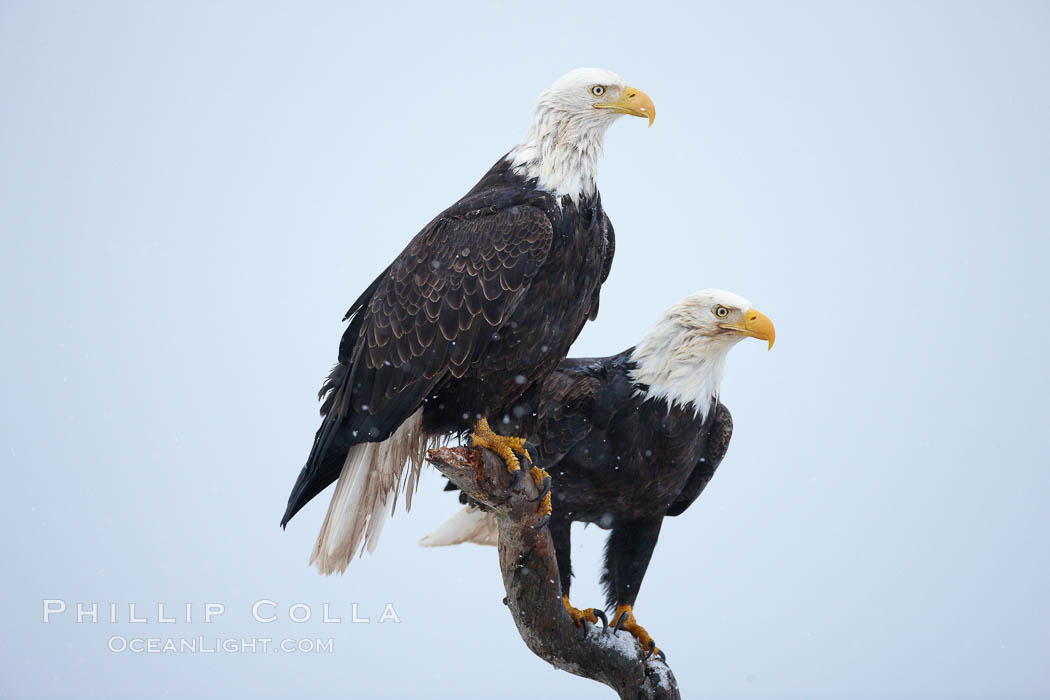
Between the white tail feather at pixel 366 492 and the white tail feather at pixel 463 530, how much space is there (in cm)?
100

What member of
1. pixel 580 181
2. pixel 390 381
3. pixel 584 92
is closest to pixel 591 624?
pixel 390 381

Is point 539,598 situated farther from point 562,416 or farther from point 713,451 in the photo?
point 713,451

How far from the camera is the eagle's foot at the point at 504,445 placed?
3.49m

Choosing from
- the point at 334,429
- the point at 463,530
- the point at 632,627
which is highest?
the point at 334,429

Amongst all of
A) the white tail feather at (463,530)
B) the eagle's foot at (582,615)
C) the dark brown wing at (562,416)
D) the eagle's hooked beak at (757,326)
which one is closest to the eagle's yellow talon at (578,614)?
the eagle's foot at (582,615)

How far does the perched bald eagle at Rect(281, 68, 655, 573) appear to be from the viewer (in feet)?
11.2

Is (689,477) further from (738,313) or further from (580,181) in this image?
(580,181)

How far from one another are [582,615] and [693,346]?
49.5 inches

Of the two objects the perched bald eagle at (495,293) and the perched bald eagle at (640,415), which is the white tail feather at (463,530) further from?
the perched bald eagle at (495,293)

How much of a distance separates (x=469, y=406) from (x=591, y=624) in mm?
1233

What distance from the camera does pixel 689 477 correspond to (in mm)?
4480

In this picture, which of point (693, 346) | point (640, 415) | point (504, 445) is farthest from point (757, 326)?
point (504, 445)

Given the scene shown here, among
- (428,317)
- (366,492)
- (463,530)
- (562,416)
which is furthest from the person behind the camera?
(463,530)

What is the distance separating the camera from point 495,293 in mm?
3373
